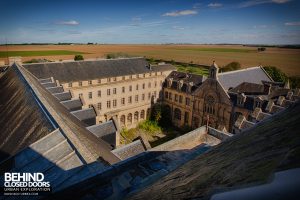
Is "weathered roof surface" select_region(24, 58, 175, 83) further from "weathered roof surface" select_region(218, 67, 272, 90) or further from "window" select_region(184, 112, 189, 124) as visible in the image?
"weathered roof surface" select_region(218, 67, 272, 90)

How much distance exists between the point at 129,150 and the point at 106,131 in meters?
3.65

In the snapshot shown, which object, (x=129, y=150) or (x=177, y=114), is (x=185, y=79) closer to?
(x=177, y=114)

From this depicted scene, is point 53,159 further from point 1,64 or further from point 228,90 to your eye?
point 1,64

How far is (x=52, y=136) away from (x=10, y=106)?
9.17 metres

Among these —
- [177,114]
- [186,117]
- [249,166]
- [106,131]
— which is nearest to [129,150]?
[106,131]

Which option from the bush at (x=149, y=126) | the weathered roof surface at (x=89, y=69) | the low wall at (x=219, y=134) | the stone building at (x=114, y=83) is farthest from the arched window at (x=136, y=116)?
the low wall at (x=219, y=134)

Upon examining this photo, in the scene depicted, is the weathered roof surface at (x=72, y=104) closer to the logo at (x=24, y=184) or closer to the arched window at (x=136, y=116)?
the logo at (x=24, y=184)

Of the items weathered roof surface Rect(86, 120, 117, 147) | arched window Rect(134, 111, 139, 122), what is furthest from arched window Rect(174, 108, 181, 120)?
weathered roof surface Rect(86, 120, 117, 147)

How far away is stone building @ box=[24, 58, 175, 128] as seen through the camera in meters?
37.6

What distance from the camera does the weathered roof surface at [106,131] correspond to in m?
18.1

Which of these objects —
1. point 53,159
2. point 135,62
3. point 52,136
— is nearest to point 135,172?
A: point 53,159

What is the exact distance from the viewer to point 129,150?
52.5 feet

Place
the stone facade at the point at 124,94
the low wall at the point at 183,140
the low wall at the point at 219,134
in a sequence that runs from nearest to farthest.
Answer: the low wall at the point at 183,140 → the low wall at the point at 219,134 → the stone facade at the point at 124,94

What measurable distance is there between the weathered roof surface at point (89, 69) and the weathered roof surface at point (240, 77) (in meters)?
14.5
